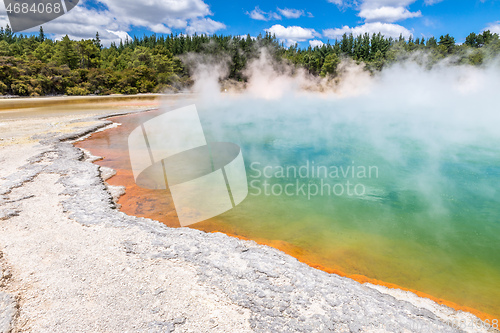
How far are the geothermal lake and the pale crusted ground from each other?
789 mm

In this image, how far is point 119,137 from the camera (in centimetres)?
1221

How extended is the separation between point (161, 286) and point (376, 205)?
4.74m

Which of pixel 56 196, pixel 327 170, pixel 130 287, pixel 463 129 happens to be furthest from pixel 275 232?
pixel 463 129

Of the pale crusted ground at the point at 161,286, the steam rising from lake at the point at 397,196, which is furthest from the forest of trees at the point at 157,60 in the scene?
the pale crusted ground at the point at 161,286

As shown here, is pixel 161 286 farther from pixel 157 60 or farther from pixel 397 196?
pixel 157 60

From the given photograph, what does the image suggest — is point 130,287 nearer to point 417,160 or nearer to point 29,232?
point 29,232

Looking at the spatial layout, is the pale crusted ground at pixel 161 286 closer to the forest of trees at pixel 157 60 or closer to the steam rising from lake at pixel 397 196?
the steam rising from lake at pixel 397 196

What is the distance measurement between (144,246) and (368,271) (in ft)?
10.6

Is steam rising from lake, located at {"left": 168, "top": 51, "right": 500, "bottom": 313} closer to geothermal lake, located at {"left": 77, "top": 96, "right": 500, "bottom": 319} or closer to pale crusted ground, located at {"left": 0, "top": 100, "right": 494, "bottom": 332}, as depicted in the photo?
geothermal lake, located at {"left": 77, "top": 96, "right": 500, "bottom": 319}

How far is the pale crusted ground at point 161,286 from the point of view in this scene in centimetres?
278

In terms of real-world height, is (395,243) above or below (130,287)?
below

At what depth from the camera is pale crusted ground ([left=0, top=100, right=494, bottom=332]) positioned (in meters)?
2.78

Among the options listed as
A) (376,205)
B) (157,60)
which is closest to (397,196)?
(376,205)

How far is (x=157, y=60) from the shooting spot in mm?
50375
